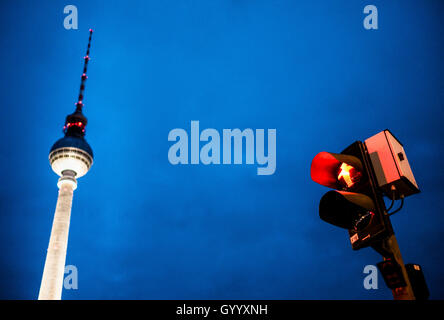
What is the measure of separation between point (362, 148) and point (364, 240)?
1.22 meters

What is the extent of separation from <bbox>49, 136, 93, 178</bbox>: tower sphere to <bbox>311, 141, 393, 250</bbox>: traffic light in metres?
58.3

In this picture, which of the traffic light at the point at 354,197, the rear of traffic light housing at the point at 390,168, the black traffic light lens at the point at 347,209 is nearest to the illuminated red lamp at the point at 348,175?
the traffic light at the point at 354,197

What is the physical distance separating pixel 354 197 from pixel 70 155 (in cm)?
5927

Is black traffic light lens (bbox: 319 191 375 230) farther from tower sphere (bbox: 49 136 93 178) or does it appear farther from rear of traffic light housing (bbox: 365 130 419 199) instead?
tower sphere (bbox: 49 136 93 178)

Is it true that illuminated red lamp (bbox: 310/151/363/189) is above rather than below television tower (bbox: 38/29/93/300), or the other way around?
below

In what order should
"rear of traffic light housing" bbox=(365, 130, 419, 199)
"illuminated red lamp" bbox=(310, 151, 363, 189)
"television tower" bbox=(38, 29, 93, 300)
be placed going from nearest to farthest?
"rear of traffic light housing" bbox=(365, 130, 419, 199)
"illuminated red lamp" bbox=(310, 151, 363, 189)
"television tower" bbox=(38, 29, 93, 300)

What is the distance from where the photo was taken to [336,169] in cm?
441

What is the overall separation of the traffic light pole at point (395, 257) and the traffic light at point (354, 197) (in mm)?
120

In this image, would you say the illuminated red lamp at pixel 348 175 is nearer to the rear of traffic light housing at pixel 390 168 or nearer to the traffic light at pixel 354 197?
the traffic light at pixel 354 197

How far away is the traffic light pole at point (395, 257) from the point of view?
130 inches

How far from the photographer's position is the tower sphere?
56438 millimetres

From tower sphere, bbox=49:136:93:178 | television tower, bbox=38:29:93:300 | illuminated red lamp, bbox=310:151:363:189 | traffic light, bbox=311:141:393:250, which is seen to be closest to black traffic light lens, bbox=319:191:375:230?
traffic light, bbox=311:141:393:250
